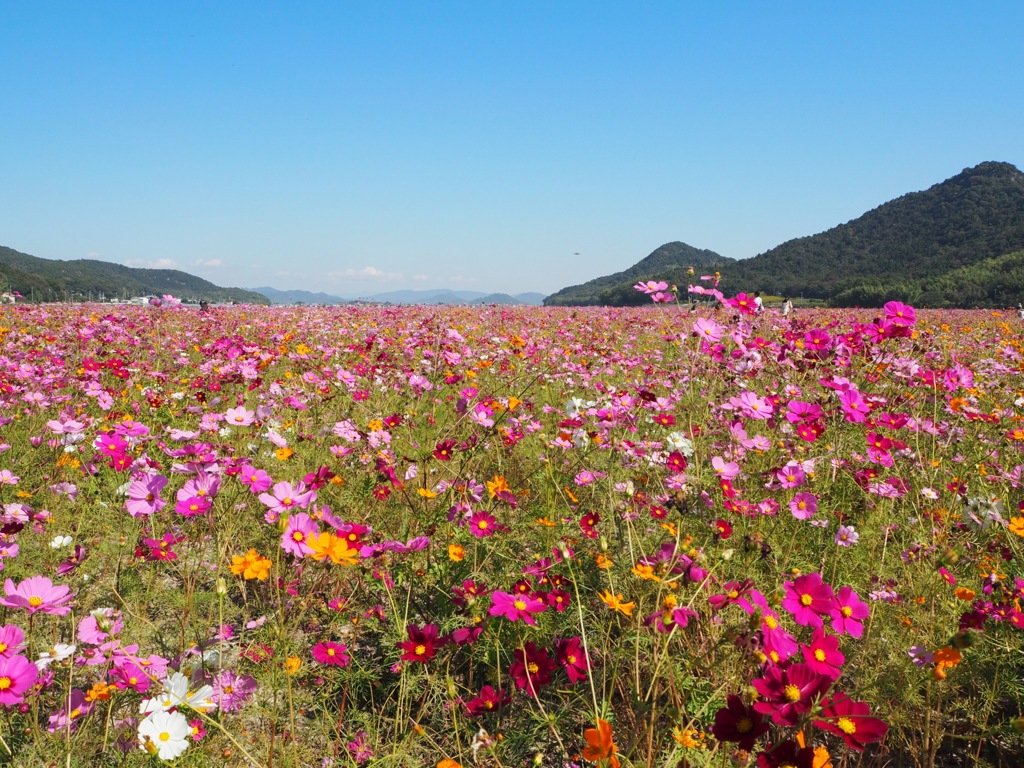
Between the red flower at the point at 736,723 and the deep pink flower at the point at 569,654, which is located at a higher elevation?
the red flower at the point at 736,723

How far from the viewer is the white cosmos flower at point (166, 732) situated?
1.09 metres

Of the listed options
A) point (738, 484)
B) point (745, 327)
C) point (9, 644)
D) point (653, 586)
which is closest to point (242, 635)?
point (9, 644)

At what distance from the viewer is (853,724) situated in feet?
2.71

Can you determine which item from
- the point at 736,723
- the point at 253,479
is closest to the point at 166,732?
the point at 253,479

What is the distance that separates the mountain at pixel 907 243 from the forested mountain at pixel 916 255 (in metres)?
0.09

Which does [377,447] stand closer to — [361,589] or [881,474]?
[361,589]

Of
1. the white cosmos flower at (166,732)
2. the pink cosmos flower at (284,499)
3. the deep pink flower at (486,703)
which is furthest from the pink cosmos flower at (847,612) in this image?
the white cosmos flower at (166,732)

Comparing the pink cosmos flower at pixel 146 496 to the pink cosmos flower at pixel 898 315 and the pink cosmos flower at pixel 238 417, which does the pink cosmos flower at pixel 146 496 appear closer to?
the pink cosmos flower at pixel 238 417

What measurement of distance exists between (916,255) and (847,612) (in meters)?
58.6

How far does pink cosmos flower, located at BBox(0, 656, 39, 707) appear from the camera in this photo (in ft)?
3.41

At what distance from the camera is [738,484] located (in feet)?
8.41

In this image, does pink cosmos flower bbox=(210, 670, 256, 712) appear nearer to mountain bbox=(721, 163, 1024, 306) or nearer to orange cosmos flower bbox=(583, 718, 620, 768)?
orange cosmos flower bbox=(583, 718, 620, 768)

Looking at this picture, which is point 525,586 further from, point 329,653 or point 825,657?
point 825,657

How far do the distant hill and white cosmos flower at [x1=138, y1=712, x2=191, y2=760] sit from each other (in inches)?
1787
